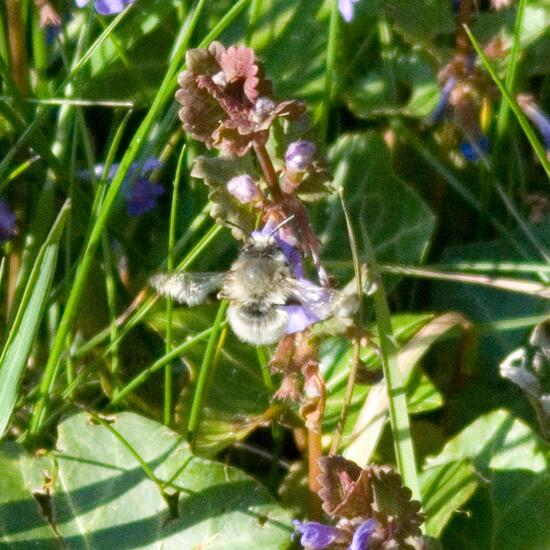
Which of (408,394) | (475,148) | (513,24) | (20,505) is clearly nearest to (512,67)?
(475,148)

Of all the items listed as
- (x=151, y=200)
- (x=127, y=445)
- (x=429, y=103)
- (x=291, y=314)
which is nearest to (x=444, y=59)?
(x=429, y=103)

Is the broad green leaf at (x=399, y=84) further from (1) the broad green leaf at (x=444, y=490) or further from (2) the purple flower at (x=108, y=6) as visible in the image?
(1) the broad green leaf at (x=444, y=490)

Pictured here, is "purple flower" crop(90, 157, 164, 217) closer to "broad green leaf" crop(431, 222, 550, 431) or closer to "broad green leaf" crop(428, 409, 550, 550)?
"broad green leaf" crop(431, 222, 550, 431)

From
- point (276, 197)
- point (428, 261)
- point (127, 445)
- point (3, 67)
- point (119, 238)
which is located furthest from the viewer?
point (428, 261)

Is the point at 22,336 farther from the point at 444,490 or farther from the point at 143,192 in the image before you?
the point at 444,490

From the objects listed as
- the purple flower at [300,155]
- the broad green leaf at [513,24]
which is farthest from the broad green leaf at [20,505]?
the broad green leaf at [513,24]

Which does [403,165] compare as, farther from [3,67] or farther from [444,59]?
[3,67]
